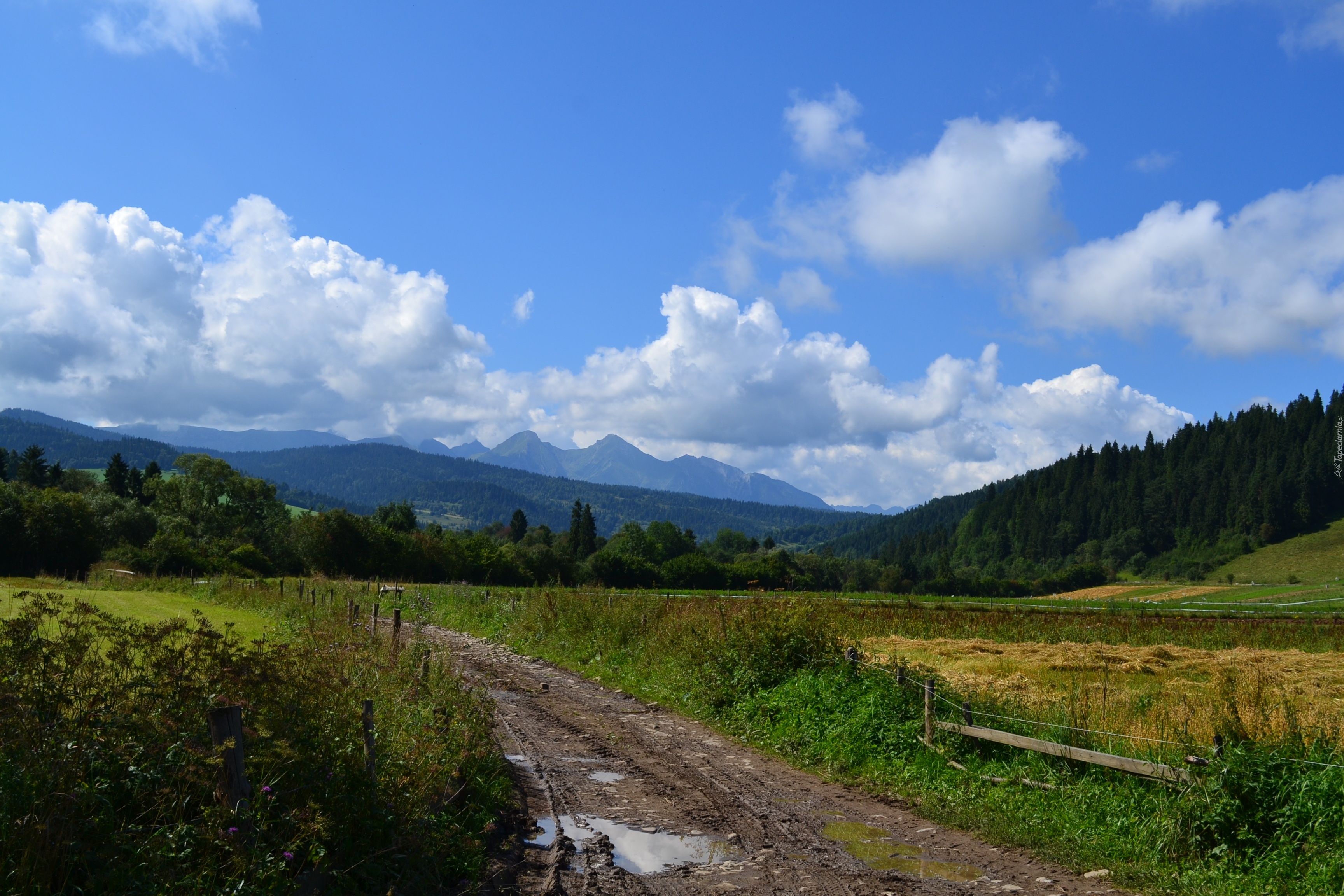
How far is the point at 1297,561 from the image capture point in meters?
120

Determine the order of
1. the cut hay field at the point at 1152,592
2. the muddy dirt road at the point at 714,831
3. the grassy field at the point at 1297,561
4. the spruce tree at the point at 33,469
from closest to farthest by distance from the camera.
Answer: the muddy dirt road at the point at 714,831
the cut hay field at the point at 1152,592
the spruce tree at the point at 33,469
the grassy field at the point at 1297,561

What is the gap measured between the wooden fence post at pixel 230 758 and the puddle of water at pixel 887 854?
18.8 feet

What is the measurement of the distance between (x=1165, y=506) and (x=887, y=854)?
178 meters

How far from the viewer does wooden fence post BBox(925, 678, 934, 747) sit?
11414 mm

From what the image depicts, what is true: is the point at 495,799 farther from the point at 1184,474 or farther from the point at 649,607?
the point at 1184,474

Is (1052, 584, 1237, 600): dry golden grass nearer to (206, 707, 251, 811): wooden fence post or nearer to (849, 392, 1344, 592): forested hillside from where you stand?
(849, 392, 1344, 592): forested hillside

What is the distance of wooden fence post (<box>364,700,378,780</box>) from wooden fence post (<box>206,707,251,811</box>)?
1293 millimetres

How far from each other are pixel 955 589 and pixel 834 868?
116822mm

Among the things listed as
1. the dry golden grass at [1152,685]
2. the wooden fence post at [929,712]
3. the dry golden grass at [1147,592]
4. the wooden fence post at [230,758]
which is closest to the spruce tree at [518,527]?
the dry golden grass at [1147,592]

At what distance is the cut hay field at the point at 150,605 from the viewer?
2195cm

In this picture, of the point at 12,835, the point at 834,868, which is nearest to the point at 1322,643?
the point at 834,868

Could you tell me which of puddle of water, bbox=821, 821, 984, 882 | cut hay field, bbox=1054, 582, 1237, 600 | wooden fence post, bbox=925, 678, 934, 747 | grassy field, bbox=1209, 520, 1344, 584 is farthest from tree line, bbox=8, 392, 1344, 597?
puddle of water, bbox=821, 821, 984, 882

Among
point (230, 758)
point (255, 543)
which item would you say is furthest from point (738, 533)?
point (230, 758)

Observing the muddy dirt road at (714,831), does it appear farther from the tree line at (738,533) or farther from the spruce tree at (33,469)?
the spruce tree at (33,469)
